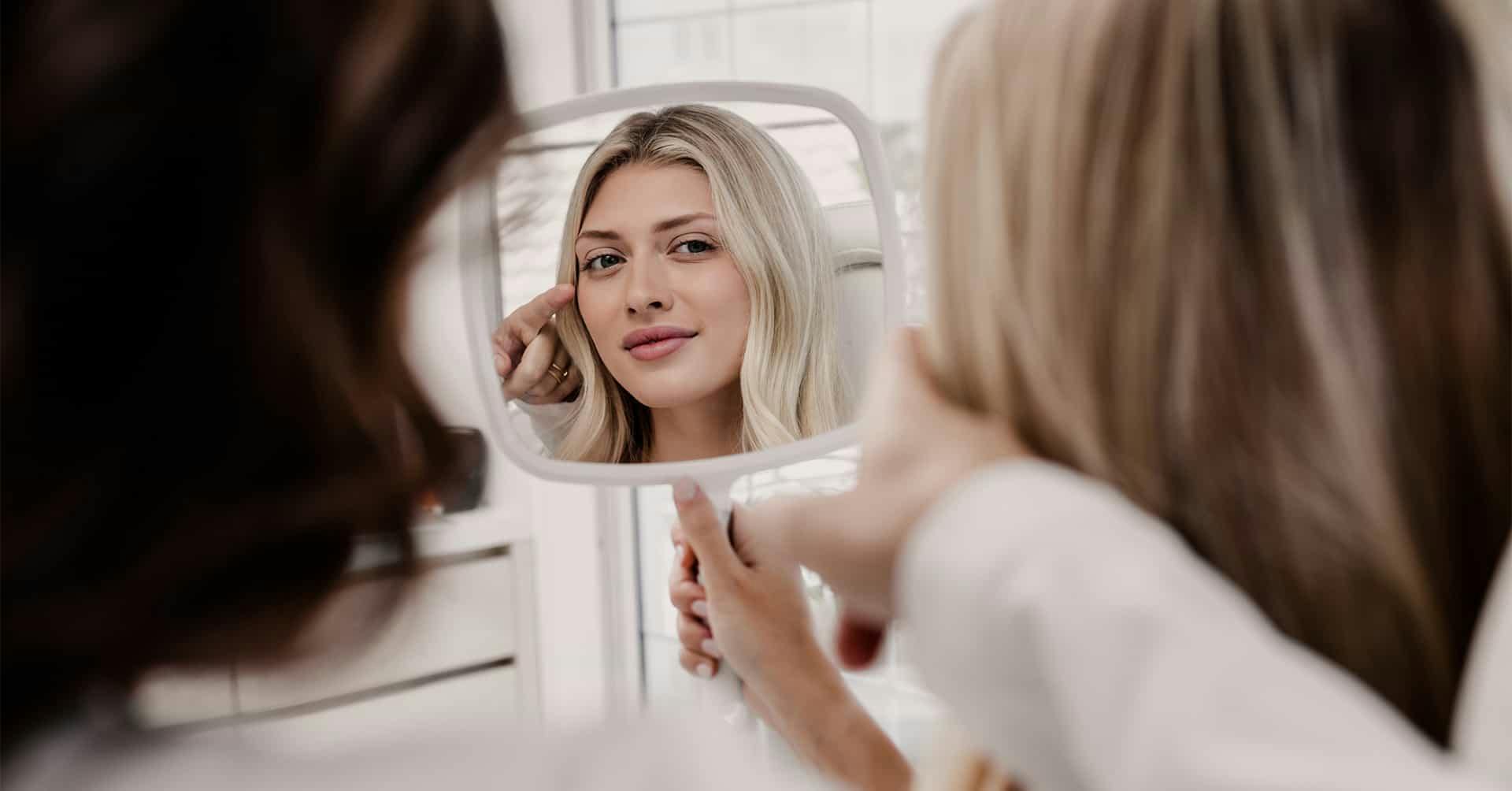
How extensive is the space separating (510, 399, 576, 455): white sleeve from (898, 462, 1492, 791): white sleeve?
1.45 ft

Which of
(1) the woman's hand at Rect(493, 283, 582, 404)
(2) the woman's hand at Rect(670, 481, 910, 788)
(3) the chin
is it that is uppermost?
(1) the woman's hand at Rect(493, 283, 582, 404)

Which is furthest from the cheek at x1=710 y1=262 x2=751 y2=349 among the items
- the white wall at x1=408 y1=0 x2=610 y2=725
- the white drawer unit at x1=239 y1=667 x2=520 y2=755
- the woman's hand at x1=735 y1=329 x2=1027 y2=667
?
the white wall at x1=408 y1=0 x2=610 y2=725

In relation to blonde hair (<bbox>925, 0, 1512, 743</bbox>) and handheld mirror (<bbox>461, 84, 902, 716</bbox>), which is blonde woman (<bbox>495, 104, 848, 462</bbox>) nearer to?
handheld mirror (<bbox>461, 84, 902, 716</bbox>)

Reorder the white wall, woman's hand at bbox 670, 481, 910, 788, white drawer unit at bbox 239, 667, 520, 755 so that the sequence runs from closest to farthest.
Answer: woman's hand at bbox 670, 481, 910, 788 → white drawer unit at bbox 239, 667, 520, 755 → the white wall

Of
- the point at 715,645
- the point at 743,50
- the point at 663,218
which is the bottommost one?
the point at 715,645

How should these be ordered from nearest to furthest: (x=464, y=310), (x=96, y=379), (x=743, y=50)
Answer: (x=96, y=379) → (x=464, y=310) → (x=743, y=50)

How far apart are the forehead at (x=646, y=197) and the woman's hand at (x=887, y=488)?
1.20ft

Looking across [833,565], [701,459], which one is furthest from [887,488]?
[701,459]

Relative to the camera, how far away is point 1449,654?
0.38m

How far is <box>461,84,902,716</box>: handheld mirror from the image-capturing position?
0.77 meters

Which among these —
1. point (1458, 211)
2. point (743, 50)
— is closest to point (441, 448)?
point (1458, 211)

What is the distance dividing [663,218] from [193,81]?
17.3 inches

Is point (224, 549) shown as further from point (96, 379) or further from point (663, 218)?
point (663, 218)

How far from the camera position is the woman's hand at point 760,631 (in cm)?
74
